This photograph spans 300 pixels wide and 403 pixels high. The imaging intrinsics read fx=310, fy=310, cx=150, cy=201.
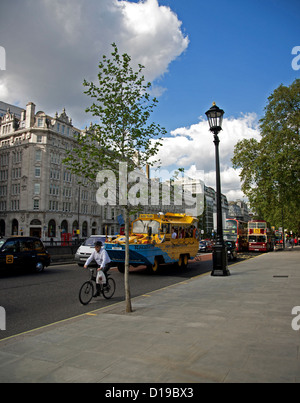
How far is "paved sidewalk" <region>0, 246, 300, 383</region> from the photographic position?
3776 millimetres

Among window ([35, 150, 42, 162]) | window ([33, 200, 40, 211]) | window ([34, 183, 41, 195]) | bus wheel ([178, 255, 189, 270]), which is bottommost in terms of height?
bus wheel ([178, 255, 189, 270])

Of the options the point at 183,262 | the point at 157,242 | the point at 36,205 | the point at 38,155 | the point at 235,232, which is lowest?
the point at 183,262

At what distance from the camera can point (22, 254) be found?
14922 millimetres

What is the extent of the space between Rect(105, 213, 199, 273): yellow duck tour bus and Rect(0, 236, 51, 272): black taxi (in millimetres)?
3895

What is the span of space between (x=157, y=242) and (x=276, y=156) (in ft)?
58.4

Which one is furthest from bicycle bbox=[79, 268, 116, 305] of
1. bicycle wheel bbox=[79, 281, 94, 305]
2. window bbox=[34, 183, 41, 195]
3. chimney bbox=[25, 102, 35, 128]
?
chimney bbox=[25, 102, 35, 128]

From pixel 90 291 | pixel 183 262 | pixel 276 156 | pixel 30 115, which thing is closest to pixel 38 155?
pixel 30 115

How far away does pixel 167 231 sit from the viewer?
53.4 ft

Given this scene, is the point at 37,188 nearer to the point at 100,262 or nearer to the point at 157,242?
the point at 157,242

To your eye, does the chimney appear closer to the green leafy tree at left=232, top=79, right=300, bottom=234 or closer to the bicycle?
the green leafy tree at left=232, top=79, right=300, bottom=234

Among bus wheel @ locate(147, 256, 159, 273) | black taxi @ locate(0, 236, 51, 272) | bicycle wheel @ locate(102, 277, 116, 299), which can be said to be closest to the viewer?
bicycle wheel @ locate(102, 277, 116, 299)

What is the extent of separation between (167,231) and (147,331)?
10679 mm

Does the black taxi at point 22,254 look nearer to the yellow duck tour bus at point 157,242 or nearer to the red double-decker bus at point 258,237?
the yellow duck tour bus at point 157,242

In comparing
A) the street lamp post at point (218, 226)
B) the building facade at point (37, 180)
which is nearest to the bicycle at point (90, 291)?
the street lamp post at point (218, 226)
